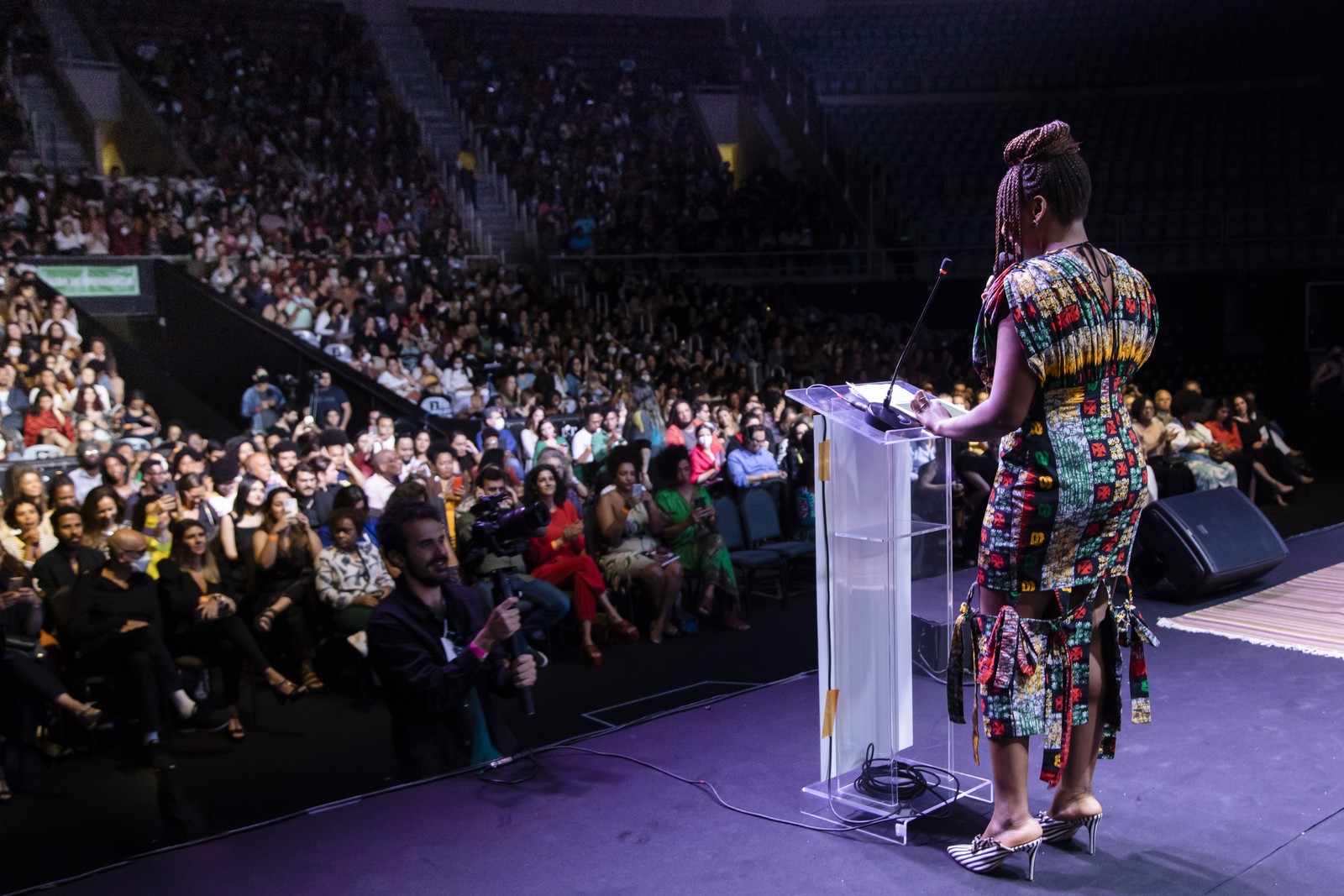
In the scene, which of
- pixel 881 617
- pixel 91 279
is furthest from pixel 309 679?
pixel 91 279

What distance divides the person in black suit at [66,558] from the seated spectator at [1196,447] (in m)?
6.38

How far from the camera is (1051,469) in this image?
95.4 inches

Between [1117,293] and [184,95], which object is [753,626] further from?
[184,95]

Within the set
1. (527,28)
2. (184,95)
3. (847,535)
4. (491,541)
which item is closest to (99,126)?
(184,95)

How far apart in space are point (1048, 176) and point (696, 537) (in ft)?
11.6

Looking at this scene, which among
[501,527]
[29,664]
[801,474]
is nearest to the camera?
[501,527]

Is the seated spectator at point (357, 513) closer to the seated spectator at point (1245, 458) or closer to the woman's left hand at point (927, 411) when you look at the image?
the woman's left hand at point (927, 411)

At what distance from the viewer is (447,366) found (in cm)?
1060

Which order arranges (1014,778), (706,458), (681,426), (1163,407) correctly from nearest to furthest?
(1014,778) < (706,458) < (1163,407) < (681,426)

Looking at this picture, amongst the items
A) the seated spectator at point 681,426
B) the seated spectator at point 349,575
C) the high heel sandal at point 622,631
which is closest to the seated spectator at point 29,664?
the seated spectator at point 349,575

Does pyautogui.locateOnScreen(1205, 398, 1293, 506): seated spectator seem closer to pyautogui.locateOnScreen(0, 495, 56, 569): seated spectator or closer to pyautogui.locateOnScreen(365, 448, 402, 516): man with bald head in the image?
pyautogui.locateOnScreen(365, 448, 402, 516): man with bald head

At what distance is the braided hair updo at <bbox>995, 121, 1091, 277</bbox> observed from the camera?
247 cm

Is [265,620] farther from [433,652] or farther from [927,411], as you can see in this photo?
[927,411]

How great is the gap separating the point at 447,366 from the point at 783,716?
7.44m
